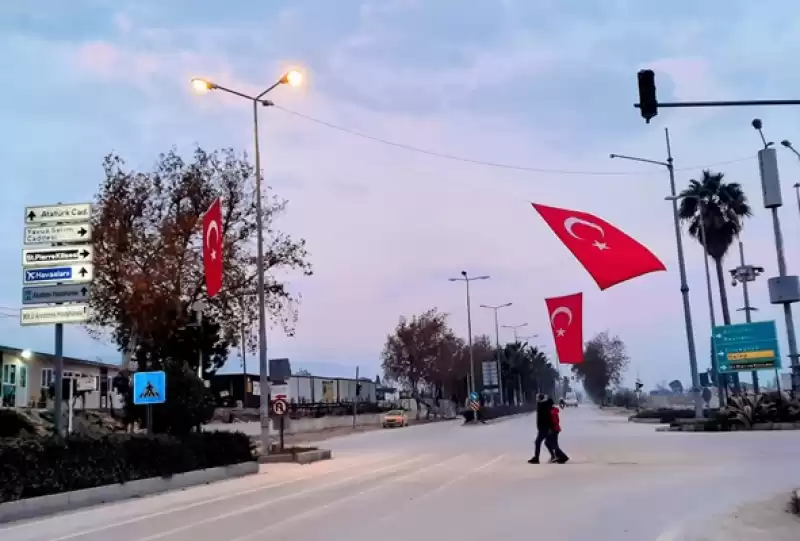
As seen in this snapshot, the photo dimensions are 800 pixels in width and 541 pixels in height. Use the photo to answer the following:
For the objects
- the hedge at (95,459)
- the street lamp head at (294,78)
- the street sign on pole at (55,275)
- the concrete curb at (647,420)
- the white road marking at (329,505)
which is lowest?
the concrete curb at (647,420)

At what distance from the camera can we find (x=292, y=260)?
33375 mm

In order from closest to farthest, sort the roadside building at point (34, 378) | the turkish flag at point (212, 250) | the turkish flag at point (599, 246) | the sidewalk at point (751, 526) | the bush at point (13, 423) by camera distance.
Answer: the sidewalk at point (751, 526)
the turkish flag at point (599, 246)
the turkish flag at point (212, 250)
the bush at point (13, 423)
the roadside building at point (34, 378)

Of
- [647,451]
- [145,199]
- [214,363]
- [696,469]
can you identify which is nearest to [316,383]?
[214,363]

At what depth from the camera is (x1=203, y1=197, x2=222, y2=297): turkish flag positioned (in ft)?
74.6

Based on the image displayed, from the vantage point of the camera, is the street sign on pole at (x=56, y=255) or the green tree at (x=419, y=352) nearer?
the street sign on pole at (x=56, y=255)

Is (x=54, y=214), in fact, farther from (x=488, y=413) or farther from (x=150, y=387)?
(x=488, y=413)

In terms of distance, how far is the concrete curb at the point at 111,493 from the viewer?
14.0 m

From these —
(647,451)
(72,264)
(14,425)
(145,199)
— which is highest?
→ (145,199)

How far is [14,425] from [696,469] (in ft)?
65.1

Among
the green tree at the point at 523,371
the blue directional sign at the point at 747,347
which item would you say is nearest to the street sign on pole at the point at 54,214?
the blue directional sign at the point at 747,347

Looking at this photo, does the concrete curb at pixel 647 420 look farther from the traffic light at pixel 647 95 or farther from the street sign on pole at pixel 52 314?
the street sign on pole at pixel 52 314

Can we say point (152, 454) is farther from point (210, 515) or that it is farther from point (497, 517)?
point (497, 517)

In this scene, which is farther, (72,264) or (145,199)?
(145,199)

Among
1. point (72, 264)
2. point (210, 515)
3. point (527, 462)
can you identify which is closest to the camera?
point (210, 515)
